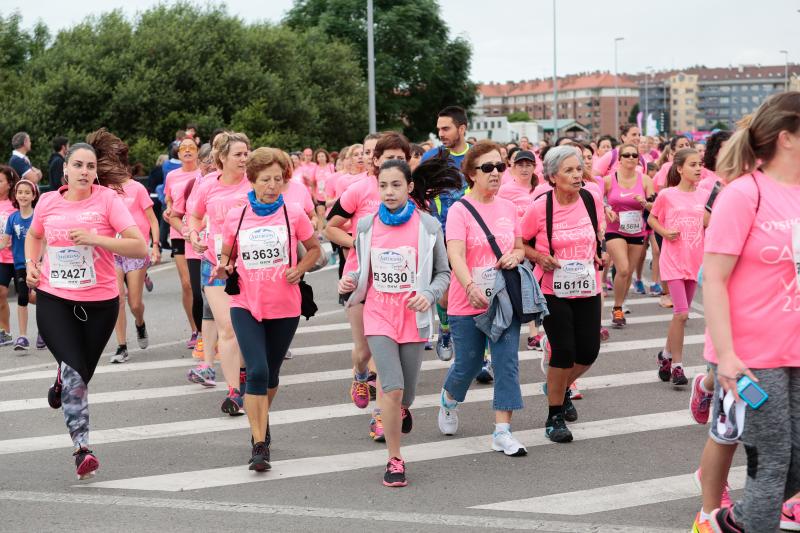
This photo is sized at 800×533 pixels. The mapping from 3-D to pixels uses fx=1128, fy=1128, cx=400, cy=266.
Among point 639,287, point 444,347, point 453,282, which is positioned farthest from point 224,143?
point 639,287

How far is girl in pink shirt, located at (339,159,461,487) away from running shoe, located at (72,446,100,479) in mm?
1693

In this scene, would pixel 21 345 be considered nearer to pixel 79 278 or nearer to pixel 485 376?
pixel 485 376

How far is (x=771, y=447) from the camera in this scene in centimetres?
426

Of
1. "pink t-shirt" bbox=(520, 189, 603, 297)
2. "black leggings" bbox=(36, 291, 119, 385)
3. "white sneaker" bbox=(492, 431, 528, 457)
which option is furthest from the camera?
A: "pink t-shirt" bbox=(520, 189, 603, 297)

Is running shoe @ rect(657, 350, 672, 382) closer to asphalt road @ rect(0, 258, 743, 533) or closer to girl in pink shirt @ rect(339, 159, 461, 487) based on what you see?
asphalt road @ rect(0, 258, 743, 533)

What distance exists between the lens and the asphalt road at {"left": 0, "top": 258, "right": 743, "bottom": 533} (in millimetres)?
5781

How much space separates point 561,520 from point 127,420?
156 inches

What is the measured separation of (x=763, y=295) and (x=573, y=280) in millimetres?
3070

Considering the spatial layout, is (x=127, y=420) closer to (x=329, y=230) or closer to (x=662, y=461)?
(x=329, y=230)

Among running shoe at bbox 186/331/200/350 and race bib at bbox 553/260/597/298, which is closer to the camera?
race bib at bbox 553/260/597/298

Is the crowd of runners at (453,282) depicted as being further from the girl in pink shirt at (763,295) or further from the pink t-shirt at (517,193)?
the pink t-shirt at (517,193)

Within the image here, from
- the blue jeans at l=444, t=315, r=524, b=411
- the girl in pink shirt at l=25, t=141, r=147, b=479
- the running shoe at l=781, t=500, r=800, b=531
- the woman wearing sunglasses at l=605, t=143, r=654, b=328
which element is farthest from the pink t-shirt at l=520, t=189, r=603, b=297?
the woman wearing sunglasses at l=605, t=143, r=654, b=328

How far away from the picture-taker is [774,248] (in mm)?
4352

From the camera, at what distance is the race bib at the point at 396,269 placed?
6.59 m
